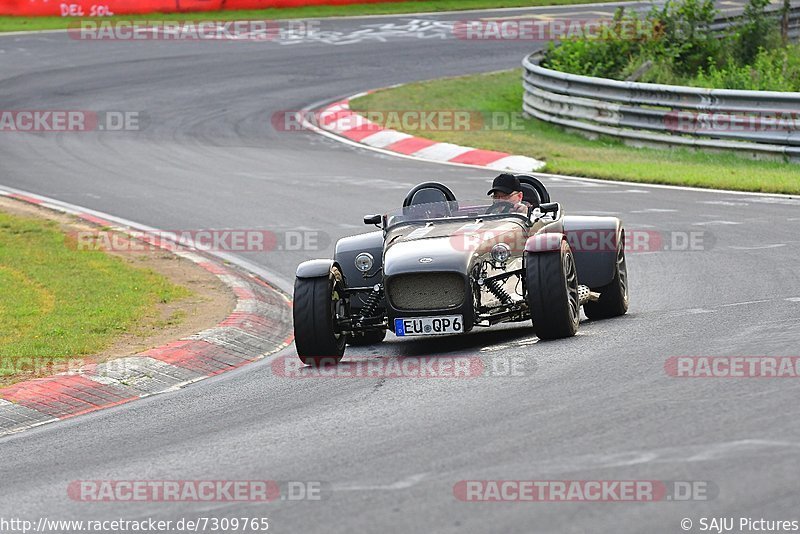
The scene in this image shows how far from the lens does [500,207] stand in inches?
440

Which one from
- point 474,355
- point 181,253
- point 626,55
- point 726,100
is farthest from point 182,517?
point 626,55

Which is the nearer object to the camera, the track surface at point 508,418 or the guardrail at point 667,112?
the track surface at point 508,418

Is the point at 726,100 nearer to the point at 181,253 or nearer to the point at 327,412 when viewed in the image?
the point at 181,253

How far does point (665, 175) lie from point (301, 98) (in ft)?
35.6

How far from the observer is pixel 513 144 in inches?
912

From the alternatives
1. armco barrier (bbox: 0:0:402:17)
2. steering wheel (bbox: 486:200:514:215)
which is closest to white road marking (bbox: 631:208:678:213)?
steering wheel (bbox: 486:200:514:215)

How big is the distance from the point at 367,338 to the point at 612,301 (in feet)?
6.82

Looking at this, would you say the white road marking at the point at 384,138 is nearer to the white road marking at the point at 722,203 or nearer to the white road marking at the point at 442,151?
the white road marking at the point at 442,151

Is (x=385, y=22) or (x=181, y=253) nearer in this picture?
(x=181, y=253)

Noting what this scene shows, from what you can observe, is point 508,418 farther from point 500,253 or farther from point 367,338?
point 367,338

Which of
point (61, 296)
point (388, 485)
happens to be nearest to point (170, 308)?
point (61, 296)

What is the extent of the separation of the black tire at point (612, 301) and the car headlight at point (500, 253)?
4.65ft

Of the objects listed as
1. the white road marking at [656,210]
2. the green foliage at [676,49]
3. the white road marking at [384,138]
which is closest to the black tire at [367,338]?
the white road marking at [656,210]

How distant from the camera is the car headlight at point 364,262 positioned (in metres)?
10.8
